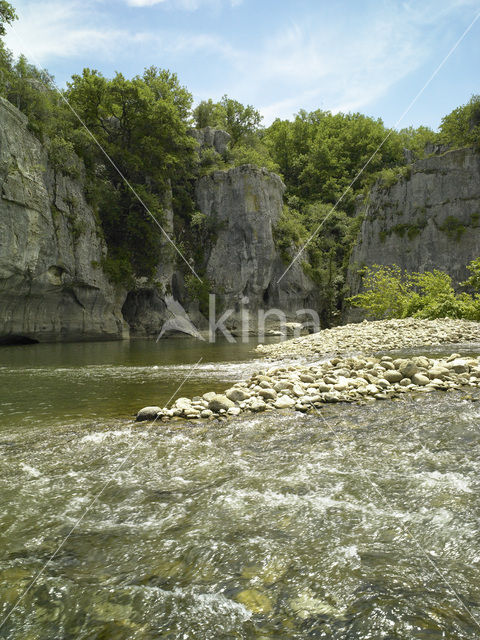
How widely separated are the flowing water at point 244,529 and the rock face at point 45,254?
17.3 meters

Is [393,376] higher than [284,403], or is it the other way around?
[393,376]

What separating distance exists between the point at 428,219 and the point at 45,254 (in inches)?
1204

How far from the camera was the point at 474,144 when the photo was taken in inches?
1275

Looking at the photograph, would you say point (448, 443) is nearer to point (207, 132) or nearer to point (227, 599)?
point (227, 599)

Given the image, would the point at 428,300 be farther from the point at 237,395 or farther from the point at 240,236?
the point at 237,395

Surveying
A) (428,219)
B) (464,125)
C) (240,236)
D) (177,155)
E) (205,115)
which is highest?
(205,115)

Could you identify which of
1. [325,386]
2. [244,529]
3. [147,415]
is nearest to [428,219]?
[325,386]

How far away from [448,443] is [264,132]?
188 feet

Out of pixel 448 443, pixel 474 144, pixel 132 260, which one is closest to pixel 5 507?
pixel 448 443

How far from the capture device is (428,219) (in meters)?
33.5

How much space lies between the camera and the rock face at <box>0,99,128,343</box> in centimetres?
1931

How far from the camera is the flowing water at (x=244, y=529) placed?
206cm

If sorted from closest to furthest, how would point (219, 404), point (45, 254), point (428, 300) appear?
point (219, 404), point (45, 254), point (428, 300)

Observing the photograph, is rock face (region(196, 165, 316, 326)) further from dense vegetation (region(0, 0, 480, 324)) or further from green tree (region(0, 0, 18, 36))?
green tree (region(0, 0, 18, 36))
